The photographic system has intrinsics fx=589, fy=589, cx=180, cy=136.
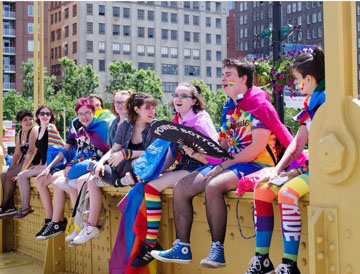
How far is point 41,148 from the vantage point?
682cm

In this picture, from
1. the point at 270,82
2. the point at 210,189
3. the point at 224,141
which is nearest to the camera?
the point at 210,189

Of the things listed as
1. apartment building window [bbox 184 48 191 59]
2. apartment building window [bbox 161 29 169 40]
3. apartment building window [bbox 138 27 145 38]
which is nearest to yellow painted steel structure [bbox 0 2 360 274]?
apartment building window [bbox 138 27 145 38]

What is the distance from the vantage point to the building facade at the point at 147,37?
253 feet

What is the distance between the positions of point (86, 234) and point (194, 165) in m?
1.22

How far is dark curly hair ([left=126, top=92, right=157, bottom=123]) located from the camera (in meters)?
4.86

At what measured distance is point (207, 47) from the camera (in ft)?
286

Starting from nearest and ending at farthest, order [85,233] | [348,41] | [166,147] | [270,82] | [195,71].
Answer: [348,41] → [166,147] → [85,233] → [270,82] → [195,71]

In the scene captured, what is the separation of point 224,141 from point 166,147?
49 centimetres

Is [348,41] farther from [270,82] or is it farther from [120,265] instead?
[270,82]

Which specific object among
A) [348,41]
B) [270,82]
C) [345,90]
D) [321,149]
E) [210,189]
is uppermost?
[270,82]

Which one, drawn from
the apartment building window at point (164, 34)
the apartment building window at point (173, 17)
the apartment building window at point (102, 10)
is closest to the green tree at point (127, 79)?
the apartment building window at point (102, 10)

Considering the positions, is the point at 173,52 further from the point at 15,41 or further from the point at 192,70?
the point at 15,41

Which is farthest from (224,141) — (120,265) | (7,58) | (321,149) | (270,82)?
(7,58)

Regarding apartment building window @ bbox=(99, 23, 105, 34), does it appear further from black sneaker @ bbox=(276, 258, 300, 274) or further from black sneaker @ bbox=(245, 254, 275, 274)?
black sneaker @ bbox=(276, 258, 300, 274)
